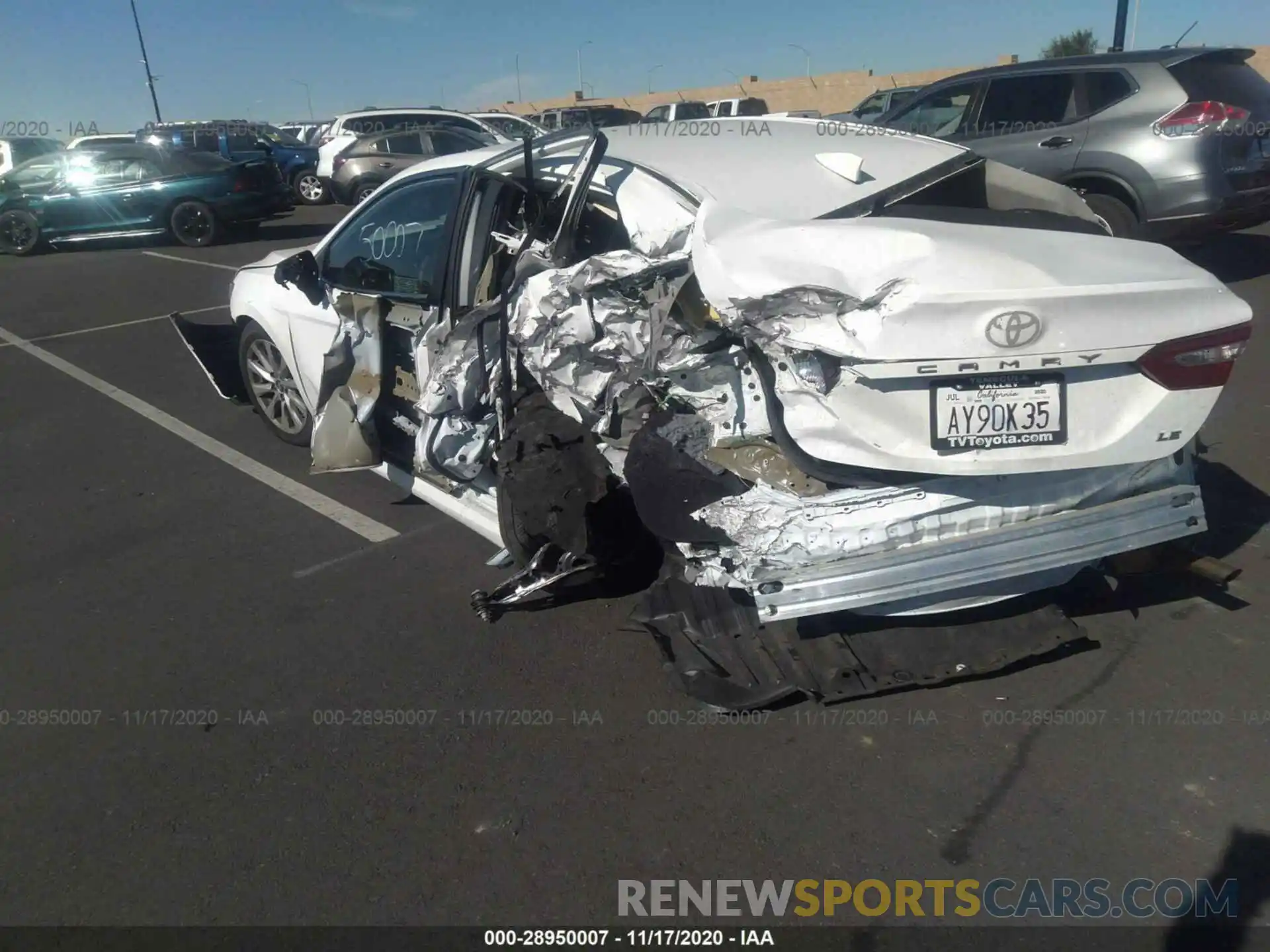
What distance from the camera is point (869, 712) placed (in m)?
3.08

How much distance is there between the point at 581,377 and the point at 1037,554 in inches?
64.2

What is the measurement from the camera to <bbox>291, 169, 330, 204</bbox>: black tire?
65.5 feet

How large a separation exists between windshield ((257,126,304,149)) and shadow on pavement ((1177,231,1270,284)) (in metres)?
18.9

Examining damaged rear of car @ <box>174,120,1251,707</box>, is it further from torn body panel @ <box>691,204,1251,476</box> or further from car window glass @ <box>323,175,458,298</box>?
car window glass @ <box>323,175,458,298</box>

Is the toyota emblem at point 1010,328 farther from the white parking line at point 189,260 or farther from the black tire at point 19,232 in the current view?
the black tire at point 19,232

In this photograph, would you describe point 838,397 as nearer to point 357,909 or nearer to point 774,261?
point 774,261

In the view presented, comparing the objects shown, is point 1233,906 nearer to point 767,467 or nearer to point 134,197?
point 767,467

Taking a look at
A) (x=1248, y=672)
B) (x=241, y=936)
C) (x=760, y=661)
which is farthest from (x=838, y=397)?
(x=241, y=936)

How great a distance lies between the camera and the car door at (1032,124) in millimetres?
8141

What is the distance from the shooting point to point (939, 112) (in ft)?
31.6

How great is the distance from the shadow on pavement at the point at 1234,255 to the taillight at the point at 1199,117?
126 centimetres

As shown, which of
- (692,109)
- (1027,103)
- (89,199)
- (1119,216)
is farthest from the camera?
(692,109)

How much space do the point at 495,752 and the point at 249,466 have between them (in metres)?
3.24

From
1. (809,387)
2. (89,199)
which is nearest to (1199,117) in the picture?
(809,387)
